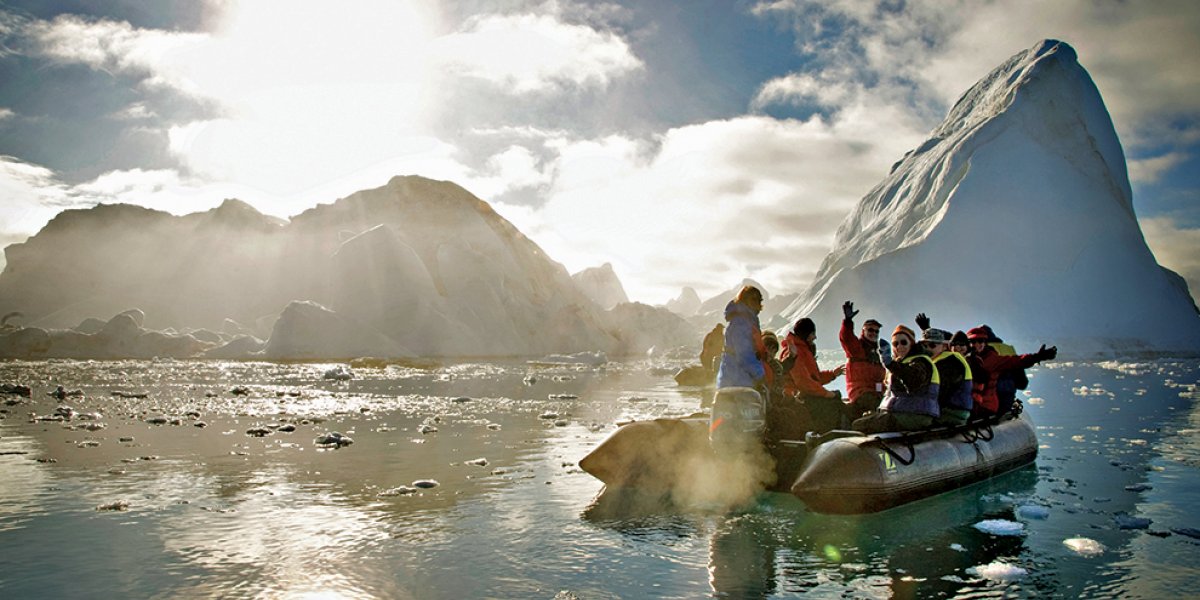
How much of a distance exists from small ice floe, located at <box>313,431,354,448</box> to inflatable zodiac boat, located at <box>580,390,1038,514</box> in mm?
5844

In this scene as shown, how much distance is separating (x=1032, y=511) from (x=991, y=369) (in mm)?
3827

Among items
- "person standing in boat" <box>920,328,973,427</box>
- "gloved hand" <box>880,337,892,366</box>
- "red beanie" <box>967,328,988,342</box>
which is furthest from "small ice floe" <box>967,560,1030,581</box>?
"red beanie" <box>967,328,988,342</box>

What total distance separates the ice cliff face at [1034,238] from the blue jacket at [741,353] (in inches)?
2905

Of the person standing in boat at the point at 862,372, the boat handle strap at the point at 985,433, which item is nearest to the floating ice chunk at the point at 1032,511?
the boat handle strap at the point at 985,433

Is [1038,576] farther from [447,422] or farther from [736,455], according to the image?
[447,422]

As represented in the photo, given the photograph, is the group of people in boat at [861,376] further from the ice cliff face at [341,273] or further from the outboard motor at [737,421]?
the ice cliff face at [341,273]

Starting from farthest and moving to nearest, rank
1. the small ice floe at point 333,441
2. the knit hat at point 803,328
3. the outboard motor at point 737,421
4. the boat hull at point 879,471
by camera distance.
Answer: the small ice floe at point 333,441 < the knit hat at point 803,328 < the outboard motor at point 737,421 < the boat hull at point 879,471

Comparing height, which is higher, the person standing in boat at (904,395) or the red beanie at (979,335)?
the red beanie at (979,335)

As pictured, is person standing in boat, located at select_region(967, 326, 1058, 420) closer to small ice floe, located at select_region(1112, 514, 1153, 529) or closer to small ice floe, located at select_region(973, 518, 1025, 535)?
small ice floe, located at select_region(1112, 514, 1153, 529)

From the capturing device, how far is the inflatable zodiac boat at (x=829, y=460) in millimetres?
7934

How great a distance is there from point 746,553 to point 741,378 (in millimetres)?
2400

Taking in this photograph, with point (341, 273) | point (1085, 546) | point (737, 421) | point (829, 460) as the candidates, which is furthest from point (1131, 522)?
point (341, 273)

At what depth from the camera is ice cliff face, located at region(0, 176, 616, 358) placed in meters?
64.2

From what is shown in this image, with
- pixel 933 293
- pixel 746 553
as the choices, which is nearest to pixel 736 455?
pixel 746 553
